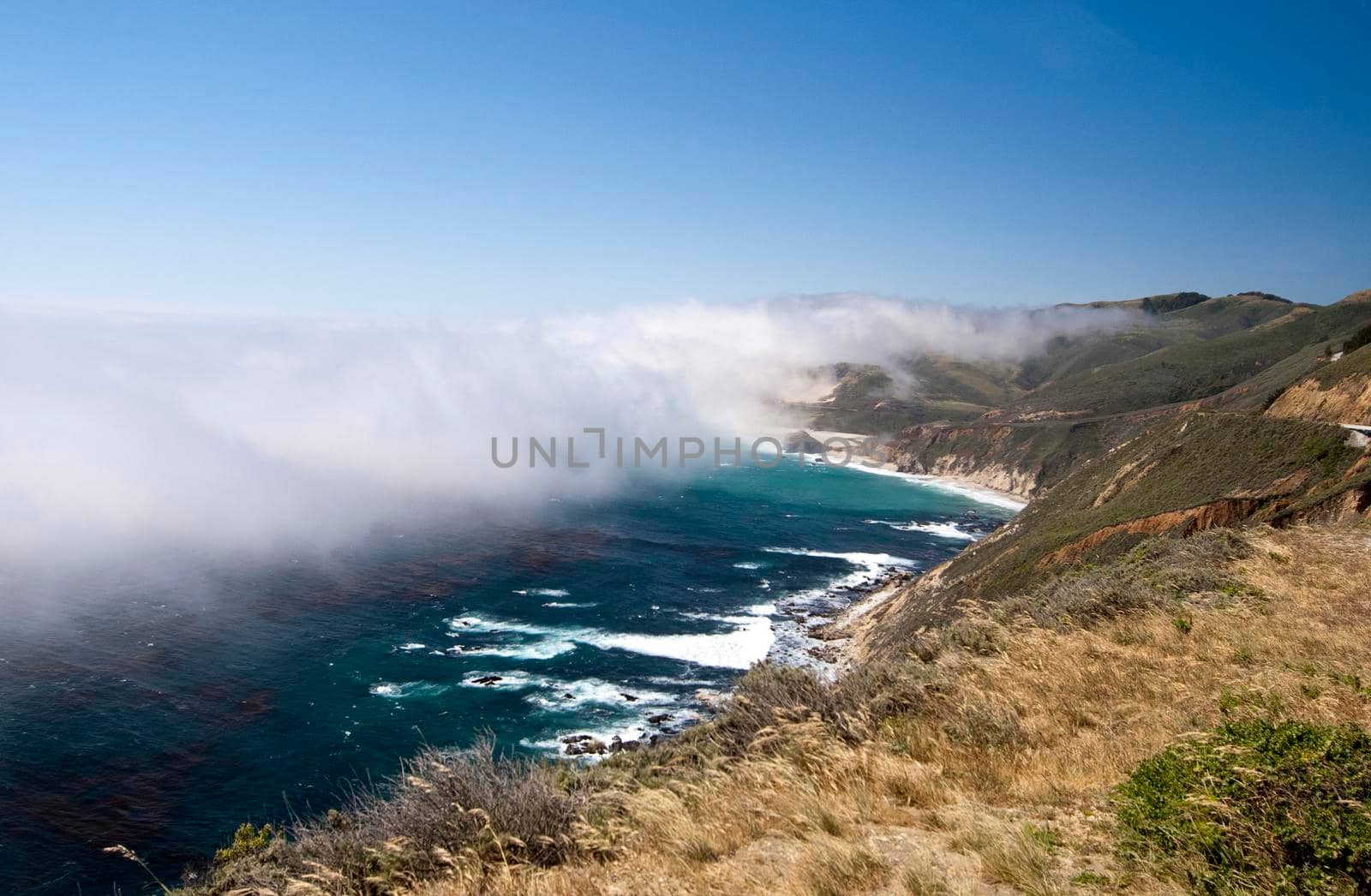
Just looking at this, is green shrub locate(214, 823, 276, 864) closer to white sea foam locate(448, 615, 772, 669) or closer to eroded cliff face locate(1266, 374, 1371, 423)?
white sea foam locate(448, 615, 772, 669)

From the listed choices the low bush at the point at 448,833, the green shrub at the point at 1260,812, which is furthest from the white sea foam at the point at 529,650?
the green shrub at the point at 1260,812

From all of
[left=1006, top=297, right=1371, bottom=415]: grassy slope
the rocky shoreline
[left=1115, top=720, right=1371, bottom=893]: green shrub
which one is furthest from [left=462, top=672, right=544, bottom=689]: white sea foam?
[left=1006, top=297, right=1371, bottom=415]: grassy slope

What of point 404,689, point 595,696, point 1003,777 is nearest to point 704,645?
point 595,696

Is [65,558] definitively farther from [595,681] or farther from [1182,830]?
[1182,830]

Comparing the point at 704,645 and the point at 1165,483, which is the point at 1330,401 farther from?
the point at 704,645

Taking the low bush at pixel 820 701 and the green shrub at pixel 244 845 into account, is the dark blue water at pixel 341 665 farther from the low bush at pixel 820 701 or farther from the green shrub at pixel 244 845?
the low bush at pixel 820 701

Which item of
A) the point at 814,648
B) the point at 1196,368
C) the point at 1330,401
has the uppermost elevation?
the point at 1196,368
